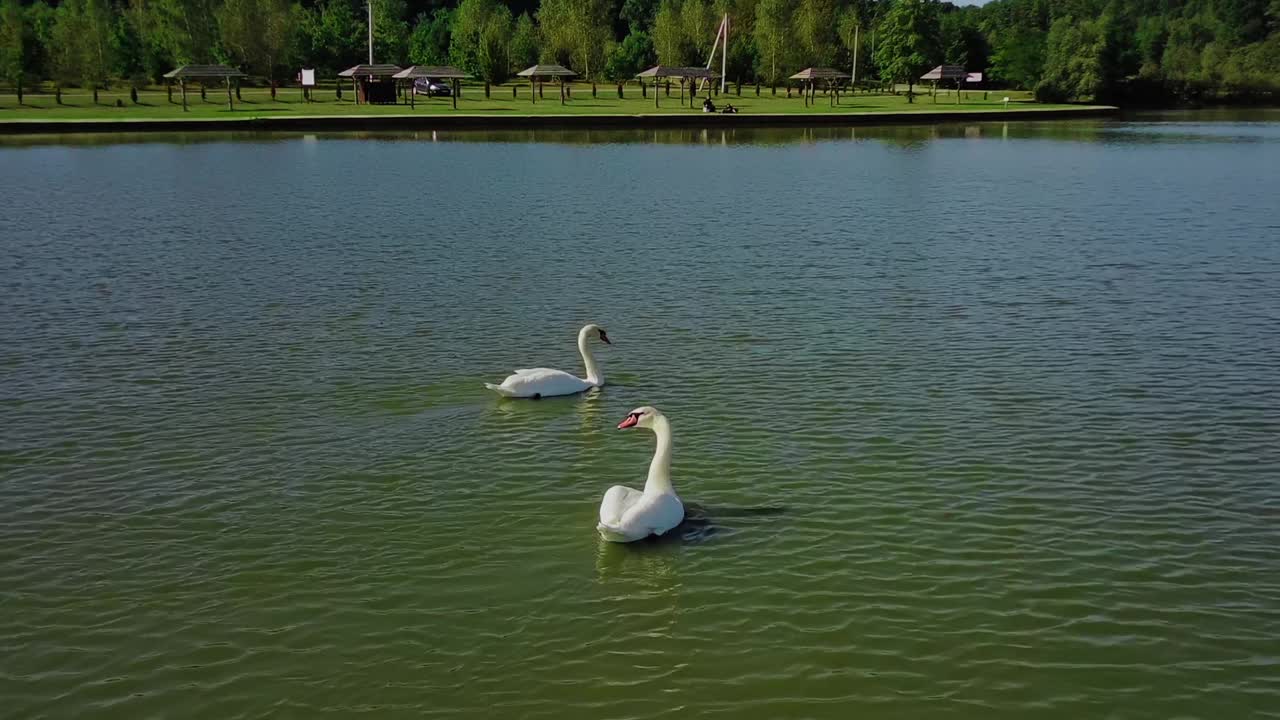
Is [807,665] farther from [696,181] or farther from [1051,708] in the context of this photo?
[696,181]

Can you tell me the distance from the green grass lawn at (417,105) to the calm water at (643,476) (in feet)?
142

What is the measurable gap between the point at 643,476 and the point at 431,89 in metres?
84.1

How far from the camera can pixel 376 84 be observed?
7700 cm

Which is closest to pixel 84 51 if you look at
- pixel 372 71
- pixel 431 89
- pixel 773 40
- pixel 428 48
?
pixel 372 71

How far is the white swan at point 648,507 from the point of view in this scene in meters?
9.28

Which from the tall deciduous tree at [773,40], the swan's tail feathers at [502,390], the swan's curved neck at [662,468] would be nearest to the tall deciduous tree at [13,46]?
the tall deciduous tree at [773,40]

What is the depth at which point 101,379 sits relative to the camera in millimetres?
14250

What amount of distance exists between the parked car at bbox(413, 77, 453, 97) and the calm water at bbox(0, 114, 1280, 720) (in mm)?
65600

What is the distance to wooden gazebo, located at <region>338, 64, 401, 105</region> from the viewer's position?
74.8m

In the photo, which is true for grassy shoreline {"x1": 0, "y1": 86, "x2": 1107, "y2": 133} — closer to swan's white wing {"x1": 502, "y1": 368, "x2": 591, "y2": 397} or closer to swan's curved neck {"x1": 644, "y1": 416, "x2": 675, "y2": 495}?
swan's white wing {"x1": 502, "y1": 368, "x2": 591, "y2": 397}

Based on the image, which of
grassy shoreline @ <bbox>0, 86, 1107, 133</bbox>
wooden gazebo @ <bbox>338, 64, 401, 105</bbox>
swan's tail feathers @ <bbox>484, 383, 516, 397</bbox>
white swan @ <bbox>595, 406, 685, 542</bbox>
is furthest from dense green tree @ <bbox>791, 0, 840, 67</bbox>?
white swan @ <bbox>595, 406, 685, 542</bbox>

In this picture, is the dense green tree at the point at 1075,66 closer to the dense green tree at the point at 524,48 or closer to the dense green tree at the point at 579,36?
the dense green tree at the point at 579,36

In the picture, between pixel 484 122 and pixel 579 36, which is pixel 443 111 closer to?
pixel 484 122

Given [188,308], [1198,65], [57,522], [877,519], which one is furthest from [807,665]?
[1198,65]
